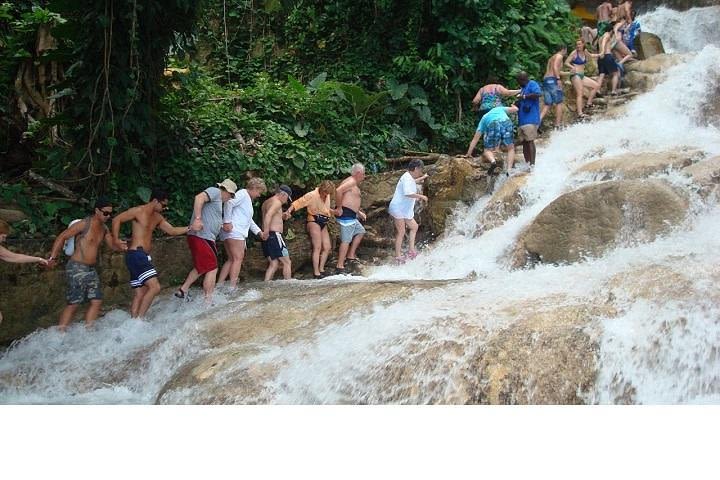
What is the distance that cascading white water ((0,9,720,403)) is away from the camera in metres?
4.59

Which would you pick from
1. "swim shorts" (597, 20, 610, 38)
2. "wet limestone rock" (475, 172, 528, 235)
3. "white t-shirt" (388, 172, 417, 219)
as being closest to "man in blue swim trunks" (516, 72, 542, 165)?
"wet limestone rock" (475, 172, 528, 235)

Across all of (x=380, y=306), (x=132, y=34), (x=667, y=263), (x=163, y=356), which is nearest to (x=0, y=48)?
(x=132, y=34)

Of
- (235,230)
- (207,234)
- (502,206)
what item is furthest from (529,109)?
(207,234)

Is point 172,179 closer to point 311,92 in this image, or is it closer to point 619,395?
point 311,92

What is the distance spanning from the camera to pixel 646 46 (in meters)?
13.4

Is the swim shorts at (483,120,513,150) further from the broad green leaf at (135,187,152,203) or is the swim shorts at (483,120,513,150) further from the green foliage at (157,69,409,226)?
the broad green leaf at (135,187,152,203)

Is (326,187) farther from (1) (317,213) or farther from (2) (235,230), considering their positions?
(2) (235,230)

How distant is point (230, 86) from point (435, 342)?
7.63 m

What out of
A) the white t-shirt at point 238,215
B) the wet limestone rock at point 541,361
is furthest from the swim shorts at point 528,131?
the wet limestone rock at point 541,361

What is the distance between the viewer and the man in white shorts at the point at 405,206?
8781 mm

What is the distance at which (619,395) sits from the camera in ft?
14.8

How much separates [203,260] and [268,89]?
3.59 m

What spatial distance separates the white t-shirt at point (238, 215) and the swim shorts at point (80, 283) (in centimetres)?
138

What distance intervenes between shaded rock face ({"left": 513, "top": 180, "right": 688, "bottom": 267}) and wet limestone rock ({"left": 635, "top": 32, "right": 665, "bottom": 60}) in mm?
7249
